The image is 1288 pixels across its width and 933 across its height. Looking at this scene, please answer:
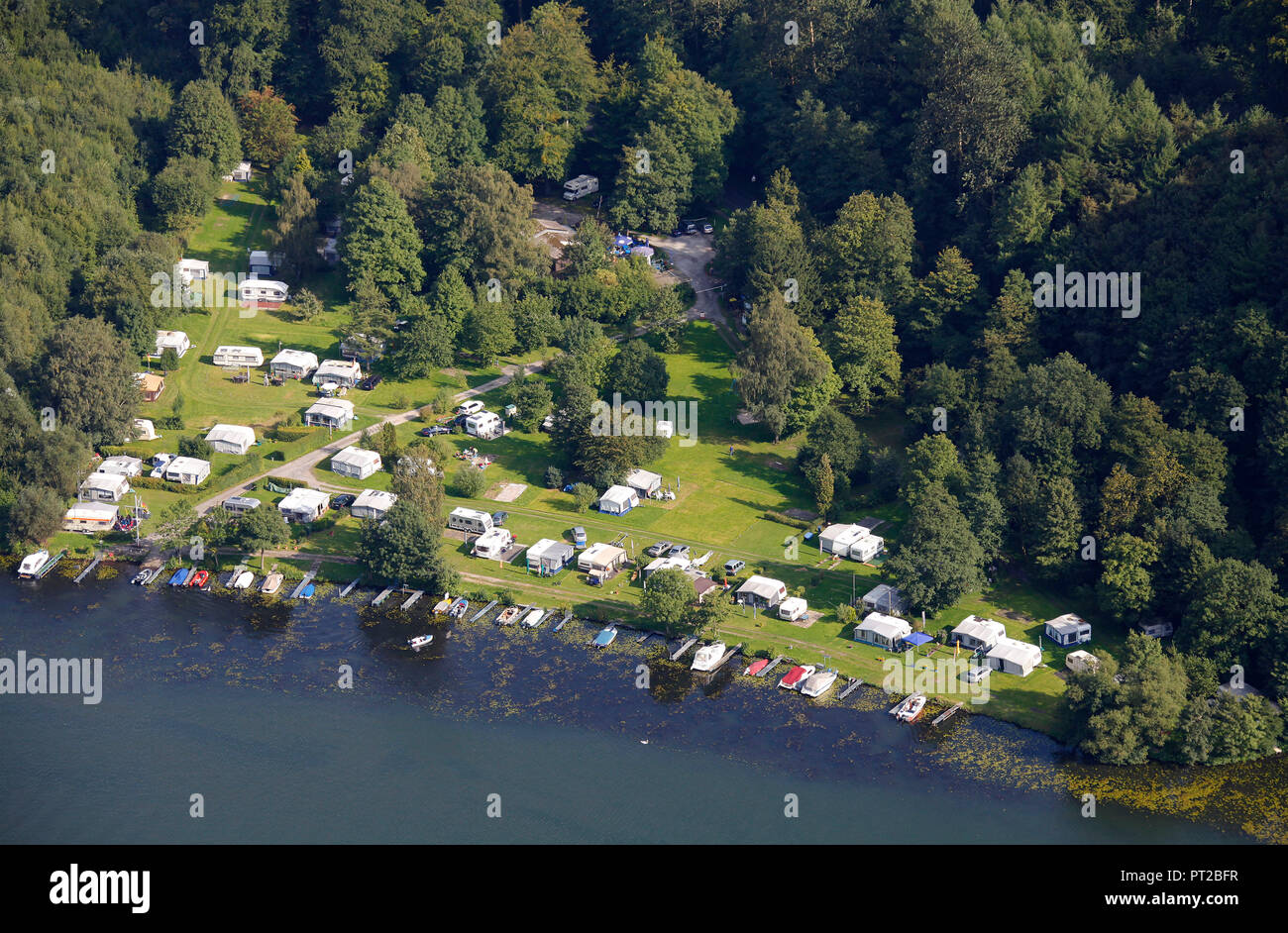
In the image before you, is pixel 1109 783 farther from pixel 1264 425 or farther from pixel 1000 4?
pixel 1000 4

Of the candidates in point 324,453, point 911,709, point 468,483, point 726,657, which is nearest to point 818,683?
point 911,709

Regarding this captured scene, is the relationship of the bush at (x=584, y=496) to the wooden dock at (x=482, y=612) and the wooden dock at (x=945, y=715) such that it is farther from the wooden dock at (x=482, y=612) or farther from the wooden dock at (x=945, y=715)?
the wooden dock at (x=945, y=715)

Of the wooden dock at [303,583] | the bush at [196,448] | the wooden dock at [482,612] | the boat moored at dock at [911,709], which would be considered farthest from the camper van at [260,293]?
the boat moored at dock at [911,709]

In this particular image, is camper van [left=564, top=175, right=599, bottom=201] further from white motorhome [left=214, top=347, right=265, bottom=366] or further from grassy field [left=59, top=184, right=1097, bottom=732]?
white motorhome [left=214, top=347, right=265, bottom=366]

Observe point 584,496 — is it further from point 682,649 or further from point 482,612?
point 682,649

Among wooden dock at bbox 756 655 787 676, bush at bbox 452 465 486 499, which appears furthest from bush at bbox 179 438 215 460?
wooden dock at bbox 756 655 787 676

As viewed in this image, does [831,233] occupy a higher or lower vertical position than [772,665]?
higher
